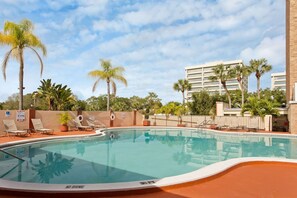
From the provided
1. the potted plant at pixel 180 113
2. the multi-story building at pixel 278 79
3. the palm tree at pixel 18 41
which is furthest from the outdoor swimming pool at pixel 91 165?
the multi-story building at pixel 278 79

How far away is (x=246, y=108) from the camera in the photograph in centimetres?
2392

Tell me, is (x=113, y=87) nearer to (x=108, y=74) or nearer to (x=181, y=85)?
(x=108, y=74)

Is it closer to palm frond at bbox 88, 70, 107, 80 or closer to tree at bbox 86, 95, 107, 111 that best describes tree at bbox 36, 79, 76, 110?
palm frond at bbox 88, 70, 107, 80

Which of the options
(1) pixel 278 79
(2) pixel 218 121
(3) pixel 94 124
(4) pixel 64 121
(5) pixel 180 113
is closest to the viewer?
(4) pixel 64 121

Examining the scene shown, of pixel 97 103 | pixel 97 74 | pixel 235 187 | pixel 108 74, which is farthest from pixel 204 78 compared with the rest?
pixel 235 187

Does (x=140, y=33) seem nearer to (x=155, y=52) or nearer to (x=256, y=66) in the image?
(x=155, y=52)

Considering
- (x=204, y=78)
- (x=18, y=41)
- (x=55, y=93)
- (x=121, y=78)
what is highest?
(x=204, y=78)

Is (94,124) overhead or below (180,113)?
below

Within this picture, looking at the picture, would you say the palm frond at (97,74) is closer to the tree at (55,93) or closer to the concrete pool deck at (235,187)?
the tree at (55,93)

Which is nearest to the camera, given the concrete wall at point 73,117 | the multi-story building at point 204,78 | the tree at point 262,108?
the concrete wall at point 73,117

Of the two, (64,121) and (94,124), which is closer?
(64,121)

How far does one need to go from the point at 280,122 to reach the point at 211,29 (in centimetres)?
1164

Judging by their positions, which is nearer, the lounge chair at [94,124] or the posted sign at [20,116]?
the posted sign at [20,116]

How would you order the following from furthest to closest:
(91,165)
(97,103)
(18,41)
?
(97,103) < (18,41) < (91,165)
